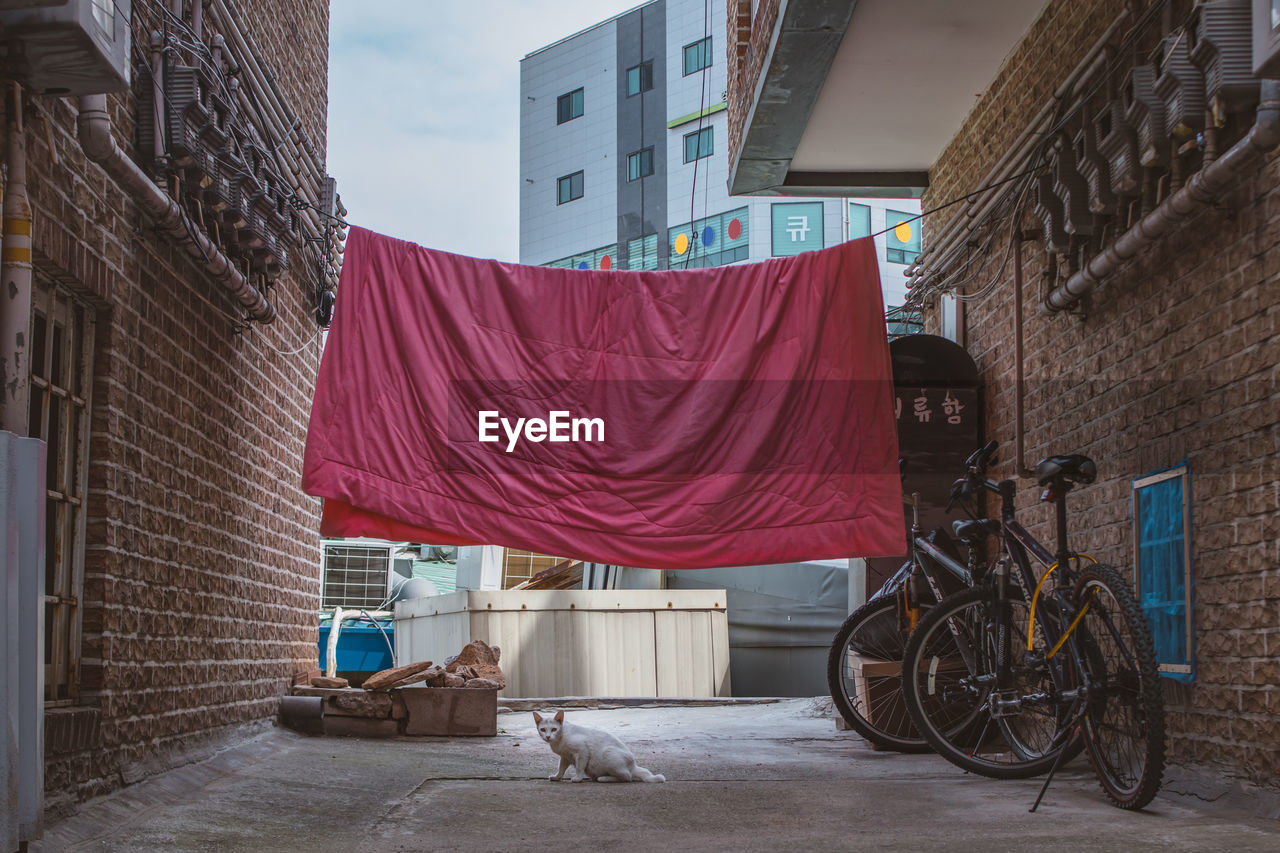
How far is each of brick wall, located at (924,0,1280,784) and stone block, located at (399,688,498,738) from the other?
3852 mm

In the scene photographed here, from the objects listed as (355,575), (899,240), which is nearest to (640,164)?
(899,240)

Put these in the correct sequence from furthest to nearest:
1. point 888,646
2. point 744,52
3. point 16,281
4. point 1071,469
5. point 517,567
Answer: point 517,567
point 744,52
point 888,646
point 1071,469
point 16,281

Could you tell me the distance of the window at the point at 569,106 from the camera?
36719mm

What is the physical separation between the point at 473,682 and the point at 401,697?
59cm

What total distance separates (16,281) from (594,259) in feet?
105

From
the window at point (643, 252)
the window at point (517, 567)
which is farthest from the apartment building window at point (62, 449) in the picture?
the window at point (643, 252)

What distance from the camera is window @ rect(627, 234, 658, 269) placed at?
3369cm

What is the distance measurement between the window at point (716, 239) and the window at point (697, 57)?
4226 mm

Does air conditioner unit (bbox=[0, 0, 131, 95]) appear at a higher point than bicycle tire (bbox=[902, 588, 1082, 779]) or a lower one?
higher

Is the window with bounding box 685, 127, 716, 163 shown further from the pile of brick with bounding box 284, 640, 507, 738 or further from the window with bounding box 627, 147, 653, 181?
the pile of brick with bounding box 284, 640, 507, 738

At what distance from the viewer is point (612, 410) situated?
241 inches

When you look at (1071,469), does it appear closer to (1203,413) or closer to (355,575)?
(1203,413)

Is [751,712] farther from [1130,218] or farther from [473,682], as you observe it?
[1130,218]

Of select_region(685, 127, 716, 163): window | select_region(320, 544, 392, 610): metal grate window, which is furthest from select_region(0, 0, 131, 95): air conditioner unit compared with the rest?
select_region(685, 127, 716, 163): window
